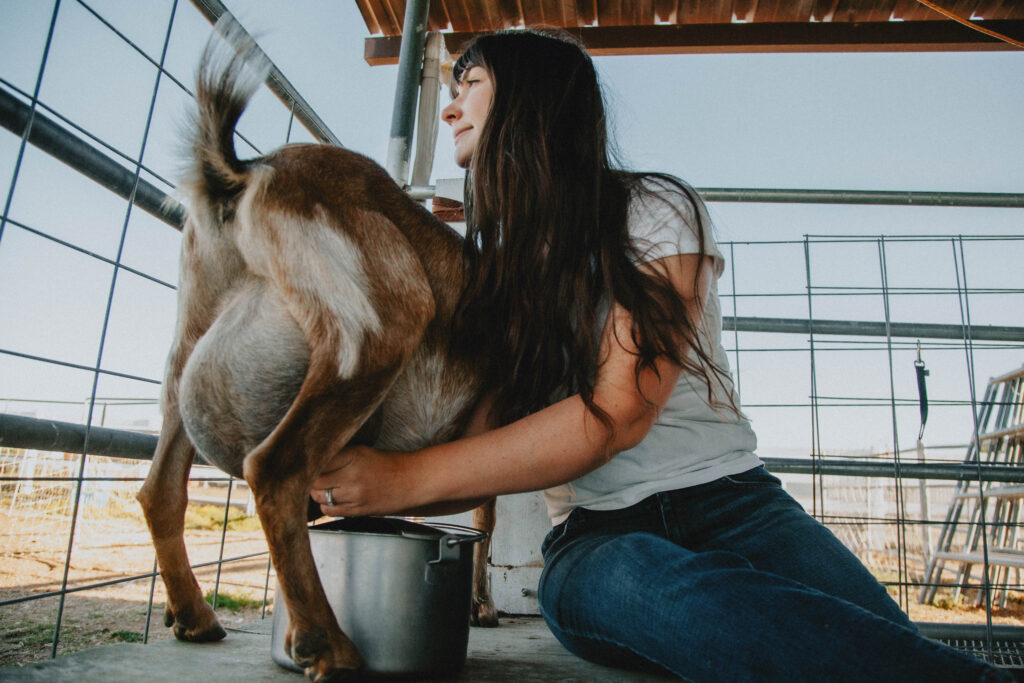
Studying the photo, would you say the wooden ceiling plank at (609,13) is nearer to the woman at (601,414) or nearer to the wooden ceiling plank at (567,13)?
the wooden ceiling plank at (567,13)

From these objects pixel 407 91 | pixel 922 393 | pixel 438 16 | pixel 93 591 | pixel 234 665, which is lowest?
pixel 93 591

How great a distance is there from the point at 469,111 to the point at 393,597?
1053mm

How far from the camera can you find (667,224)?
1.23 m

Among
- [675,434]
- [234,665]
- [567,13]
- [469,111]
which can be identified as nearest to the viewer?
[234,665]

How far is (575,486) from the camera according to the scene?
137cm

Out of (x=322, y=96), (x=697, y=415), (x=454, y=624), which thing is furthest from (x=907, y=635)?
(x=322, y=96)

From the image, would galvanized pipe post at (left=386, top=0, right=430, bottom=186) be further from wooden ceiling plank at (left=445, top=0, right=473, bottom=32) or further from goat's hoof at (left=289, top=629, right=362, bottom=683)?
goat's hoof at (left=289, top=629, right=362, bottom=683)

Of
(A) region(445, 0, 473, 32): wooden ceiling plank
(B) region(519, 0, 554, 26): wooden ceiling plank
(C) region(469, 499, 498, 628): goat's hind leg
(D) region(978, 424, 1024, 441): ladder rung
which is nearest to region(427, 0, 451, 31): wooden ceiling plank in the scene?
(A) region(445, 0, 473, 32): wooden ceiling plank

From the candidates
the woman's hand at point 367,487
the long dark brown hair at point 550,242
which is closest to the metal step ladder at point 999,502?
the long dark brown hair at point 550,242

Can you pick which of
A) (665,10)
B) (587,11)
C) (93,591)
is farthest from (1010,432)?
(93,591)

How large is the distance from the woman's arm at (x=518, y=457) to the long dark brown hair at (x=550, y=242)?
4 cm

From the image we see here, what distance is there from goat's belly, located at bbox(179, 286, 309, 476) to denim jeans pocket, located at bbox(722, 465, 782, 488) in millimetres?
877

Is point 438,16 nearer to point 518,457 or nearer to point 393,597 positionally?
point 518,457

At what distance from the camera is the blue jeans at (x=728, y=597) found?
32.4 inches
